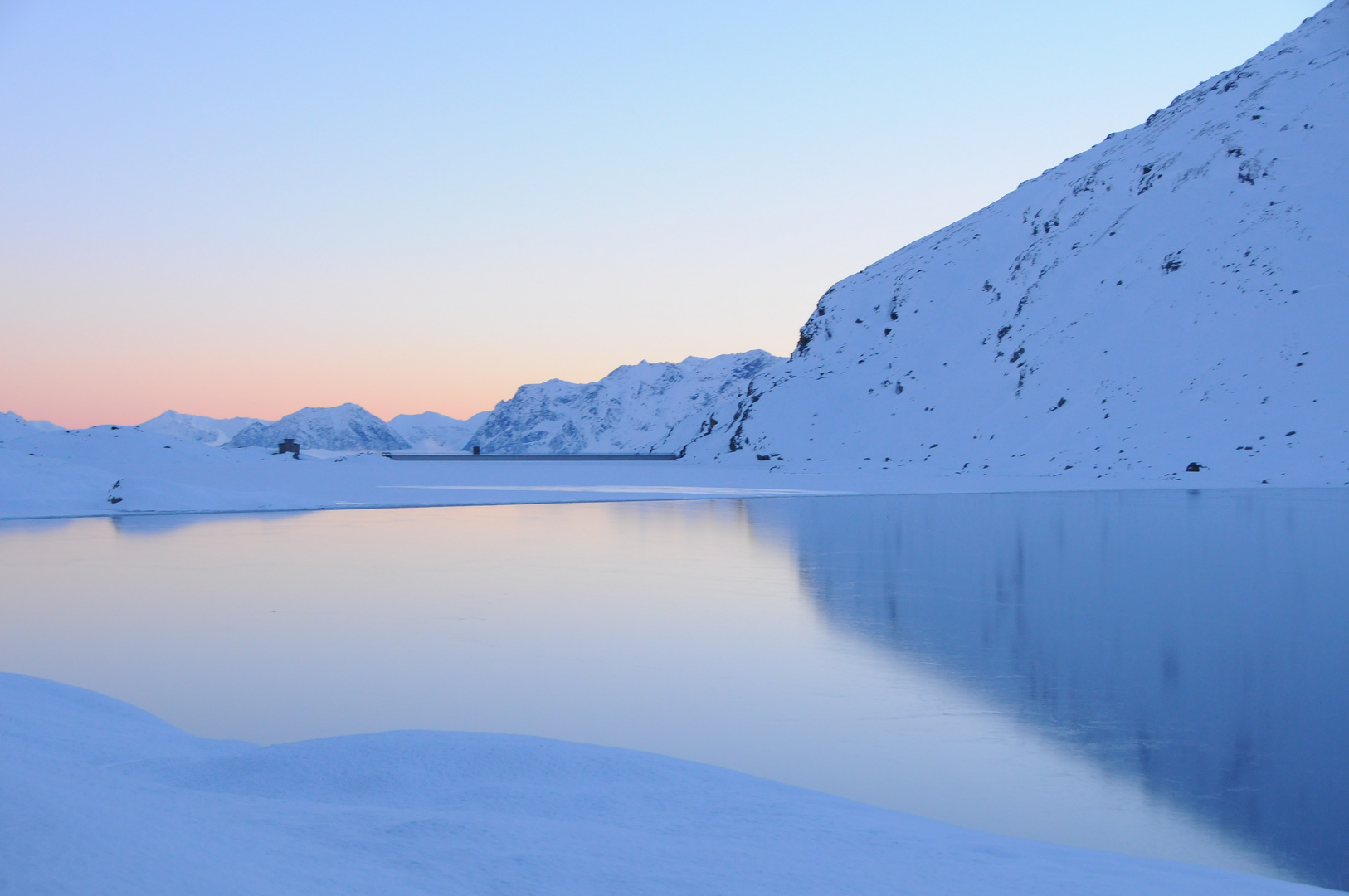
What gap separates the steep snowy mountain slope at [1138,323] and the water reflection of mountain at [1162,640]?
132 ft

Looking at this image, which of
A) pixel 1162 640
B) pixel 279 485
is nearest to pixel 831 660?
pixel 1162 640

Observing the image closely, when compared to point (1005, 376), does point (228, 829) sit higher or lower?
lower

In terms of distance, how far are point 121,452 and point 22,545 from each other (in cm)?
8545

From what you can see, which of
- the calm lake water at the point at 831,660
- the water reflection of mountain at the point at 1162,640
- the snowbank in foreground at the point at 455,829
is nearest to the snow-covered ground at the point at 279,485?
the calm lake water at the point at 831,660

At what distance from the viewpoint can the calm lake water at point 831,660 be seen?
621 cm

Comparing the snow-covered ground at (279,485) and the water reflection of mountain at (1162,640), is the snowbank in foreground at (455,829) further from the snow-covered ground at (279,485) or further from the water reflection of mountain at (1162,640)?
the snow-covered ground at (279,485)

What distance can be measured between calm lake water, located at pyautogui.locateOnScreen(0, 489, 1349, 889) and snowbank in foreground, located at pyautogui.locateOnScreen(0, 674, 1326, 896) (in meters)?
1.06

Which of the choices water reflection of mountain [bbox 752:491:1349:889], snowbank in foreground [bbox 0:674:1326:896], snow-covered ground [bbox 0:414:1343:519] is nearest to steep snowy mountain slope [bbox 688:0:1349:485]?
snow-covered ground [bbox 0:414:1343:519]

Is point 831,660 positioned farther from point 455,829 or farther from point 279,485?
point 279,485

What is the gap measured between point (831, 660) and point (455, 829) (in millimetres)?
6434

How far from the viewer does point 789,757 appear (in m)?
6.80

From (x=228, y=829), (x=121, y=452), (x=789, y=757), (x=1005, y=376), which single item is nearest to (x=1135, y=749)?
(x=789, y=757)

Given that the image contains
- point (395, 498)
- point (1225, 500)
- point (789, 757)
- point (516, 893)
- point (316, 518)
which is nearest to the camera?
point (516, 893)

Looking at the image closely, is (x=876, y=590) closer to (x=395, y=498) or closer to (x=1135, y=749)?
(x=1135, y=749)
